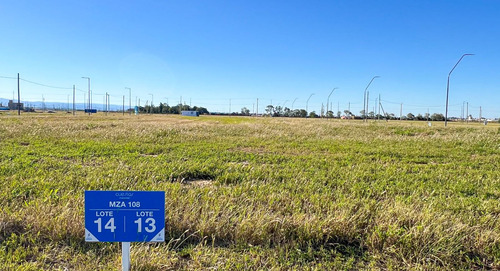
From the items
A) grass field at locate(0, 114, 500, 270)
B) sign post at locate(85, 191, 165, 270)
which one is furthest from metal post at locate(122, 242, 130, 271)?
grass field at locate(0, 114, 500, 270)

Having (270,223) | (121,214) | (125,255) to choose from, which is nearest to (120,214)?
(121,214)

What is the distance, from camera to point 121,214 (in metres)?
2.24

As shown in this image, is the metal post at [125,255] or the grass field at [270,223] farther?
the grass field at [270,223]

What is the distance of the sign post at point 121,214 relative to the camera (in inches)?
87.2

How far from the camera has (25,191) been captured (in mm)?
4219

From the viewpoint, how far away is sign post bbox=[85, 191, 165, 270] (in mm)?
2215

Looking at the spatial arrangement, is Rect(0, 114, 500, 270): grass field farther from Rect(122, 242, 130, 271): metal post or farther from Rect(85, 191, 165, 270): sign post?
Rect(85, 191, 165, 270): sign post

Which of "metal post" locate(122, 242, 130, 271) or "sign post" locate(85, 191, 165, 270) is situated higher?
"sign post" locate(85, 191, 165, 270)

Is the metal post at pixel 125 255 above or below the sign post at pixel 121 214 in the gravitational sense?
below

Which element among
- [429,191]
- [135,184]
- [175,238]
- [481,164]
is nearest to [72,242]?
[175,238]

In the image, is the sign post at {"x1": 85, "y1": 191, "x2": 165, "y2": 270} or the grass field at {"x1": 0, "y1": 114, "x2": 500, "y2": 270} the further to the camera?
the grass field at {"x1": 0, "y1": 114, "x2": 500, "y2": 270}

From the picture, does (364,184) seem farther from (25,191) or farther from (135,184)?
(25,191)

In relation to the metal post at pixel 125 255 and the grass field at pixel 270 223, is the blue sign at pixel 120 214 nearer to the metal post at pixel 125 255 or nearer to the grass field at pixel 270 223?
the metal post at pixel 125 255

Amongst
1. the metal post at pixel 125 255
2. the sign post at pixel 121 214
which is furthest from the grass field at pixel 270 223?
the sign post at pixel 121 214
